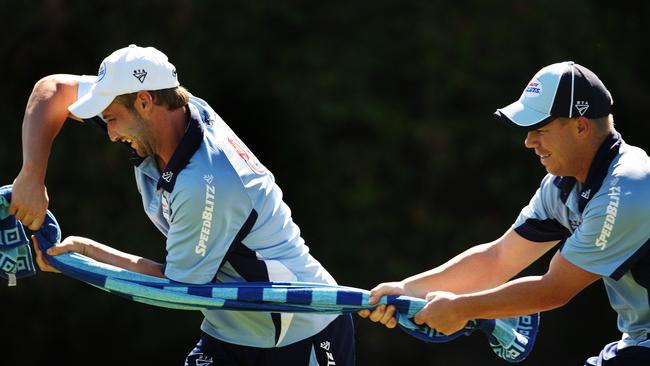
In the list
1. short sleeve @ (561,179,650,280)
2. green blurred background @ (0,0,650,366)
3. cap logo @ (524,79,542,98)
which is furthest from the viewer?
green blurred background @ (0,0,650,366)

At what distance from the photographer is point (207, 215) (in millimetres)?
3604

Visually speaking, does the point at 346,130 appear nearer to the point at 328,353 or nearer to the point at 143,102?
the point at 328,353

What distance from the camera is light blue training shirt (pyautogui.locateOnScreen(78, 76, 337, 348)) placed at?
362cm

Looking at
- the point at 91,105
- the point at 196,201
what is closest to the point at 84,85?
the point at 91,105

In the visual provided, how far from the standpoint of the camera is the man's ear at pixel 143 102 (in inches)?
145

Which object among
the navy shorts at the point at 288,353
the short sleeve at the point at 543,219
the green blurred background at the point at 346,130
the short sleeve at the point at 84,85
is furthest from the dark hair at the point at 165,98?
the green blurred background at the point at 346,130

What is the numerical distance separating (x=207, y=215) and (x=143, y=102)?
45cm

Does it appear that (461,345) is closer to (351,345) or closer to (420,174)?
(420,174)

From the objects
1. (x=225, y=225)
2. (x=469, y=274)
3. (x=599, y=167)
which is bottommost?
(x=469, y=274)

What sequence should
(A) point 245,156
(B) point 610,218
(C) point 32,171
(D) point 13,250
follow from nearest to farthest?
(B) point 610,218, (A) point 245,156, (C) point 32,171, (D) point 13,250

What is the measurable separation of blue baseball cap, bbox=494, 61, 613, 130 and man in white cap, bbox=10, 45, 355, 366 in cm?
93

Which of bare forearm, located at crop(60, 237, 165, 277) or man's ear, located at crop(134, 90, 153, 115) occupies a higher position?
man's ear, located at crop(134, 90, 153, 115)

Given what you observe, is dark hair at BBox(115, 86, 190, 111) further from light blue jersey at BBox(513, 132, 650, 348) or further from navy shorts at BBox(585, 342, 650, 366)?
navy shorts at BBox(585, 342, 650, 366)

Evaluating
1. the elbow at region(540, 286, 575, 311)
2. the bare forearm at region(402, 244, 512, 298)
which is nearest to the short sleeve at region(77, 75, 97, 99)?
the bare forearm at region(402, 244, 512, 298)
